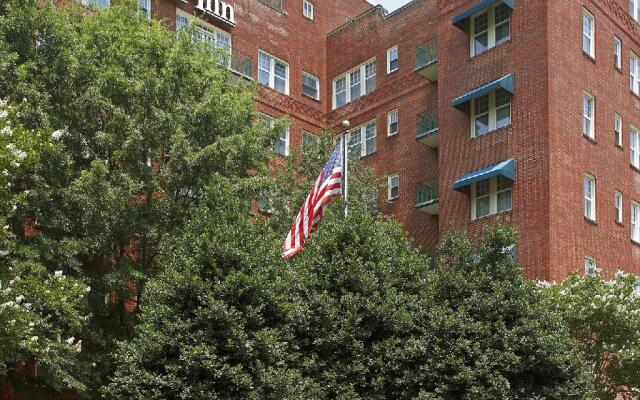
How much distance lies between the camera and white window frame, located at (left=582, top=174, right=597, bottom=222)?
36.1 m

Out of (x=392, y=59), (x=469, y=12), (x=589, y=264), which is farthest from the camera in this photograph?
(x=392, y=59)

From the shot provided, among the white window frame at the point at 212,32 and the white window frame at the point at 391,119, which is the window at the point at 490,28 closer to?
the white window frame at the point at 391,119

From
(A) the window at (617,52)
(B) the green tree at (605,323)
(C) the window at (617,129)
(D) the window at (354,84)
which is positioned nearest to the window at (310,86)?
(D) the window at (354,84)

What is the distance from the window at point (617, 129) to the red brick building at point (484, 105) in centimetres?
7

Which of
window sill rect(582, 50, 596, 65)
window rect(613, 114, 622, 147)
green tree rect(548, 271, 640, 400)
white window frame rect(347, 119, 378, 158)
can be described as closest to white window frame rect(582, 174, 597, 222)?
window rect(613, 114, 622, 147)

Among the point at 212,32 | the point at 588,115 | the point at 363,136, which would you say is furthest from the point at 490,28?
the point at 212,32

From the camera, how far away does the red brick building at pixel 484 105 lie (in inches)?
1382

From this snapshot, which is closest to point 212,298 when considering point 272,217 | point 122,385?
point 122,385

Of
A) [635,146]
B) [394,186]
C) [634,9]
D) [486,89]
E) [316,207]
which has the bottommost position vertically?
[316,207]

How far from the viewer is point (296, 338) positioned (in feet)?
72.6

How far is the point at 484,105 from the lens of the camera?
3750 cm

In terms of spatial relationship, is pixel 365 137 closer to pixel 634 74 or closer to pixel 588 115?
pixel 588 115

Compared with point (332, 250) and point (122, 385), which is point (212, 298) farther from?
point (332, 250)

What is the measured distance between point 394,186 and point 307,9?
35.8ft
